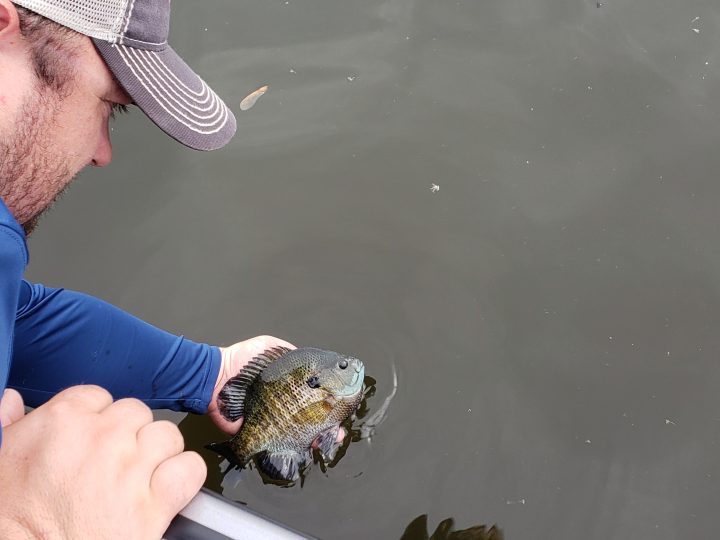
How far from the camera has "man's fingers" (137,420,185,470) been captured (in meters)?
1.46

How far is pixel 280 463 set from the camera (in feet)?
9.40

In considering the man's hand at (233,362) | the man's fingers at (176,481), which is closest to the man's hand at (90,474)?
the man's fingers at (176,481)

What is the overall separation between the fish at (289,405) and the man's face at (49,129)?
113cm

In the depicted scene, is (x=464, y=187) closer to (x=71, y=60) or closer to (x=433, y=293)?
(x=433, y=293)

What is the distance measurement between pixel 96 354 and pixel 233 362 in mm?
596

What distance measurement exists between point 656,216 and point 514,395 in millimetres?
1293

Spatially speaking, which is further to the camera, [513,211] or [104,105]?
[513,211]

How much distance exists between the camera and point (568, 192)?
12.6 feet

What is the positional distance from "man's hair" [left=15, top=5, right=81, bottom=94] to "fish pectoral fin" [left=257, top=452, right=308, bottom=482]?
1646 mm

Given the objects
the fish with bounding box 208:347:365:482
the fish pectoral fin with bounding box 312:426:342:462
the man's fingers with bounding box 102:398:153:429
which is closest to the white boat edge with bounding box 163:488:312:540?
the man's fingers with bounding box 102:398:153:429

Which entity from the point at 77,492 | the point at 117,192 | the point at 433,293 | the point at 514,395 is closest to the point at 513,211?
the point at 433,293

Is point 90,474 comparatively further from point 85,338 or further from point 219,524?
point 85,338

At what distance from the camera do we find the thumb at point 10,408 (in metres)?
1.60

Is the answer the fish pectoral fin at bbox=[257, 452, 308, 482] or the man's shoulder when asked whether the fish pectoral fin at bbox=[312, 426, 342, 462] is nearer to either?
the fish pectoral fin at bbox=[257, 452, 308, 482]
